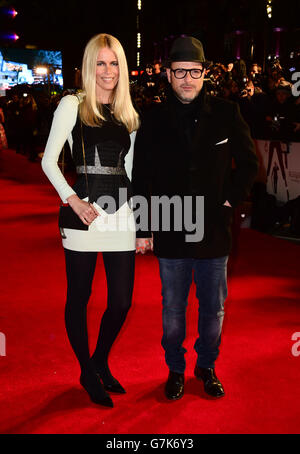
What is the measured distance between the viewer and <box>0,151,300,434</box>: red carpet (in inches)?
122

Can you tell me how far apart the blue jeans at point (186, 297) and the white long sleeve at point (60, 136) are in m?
0.70

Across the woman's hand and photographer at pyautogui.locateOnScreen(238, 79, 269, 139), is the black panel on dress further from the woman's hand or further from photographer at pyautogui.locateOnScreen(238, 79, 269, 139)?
photographer at pyautogui.locateOnScreen(238, 79, 269, 139)

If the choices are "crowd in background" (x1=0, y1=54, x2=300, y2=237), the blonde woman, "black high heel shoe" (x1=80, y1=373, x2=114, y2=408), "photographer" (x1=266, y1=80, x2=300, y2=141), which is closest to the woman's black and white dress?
the blonde woman

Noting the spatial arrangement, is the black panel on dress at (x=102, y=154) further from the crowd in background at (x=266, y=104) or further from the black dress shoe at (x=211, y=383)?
the crowd in background at (x=266, y=104)

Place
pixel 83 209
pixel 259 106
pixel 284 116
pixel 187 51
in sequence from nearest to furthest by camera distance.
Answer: pixel 83 209
pixel 187 51
pixel 284 116
pixel 259 106

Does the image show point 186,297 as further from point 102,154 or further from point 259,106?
point 259,106

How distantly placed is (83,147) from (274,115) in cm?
672

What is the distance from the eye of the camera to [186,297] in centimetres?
333

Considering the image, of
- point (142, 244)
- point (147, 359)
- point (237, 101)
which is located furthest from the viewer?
point (237, 101)

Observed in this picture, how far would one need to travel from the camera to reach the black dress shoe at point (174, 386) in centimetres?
335

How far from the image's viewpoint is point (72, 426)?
9.99 feet

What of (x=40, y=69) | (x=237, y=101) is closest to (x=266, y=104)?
(x=237, y=101)

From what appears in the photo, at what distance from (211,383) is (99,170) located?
1398mm
